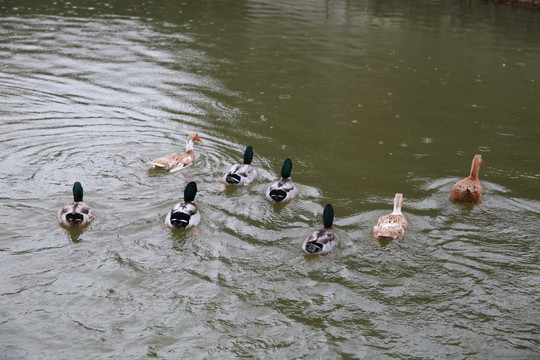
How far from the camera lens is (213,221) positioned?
9.05 metres

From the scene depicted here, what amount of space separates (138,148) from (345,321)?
6523 mm

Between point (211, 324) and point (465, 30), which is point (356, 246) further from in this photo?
point (465, 30)

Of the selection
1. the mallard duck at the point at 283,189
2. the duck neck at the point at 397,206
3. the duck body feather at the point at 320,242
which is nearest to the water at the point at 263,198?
the duck body feather at the point at 320,242

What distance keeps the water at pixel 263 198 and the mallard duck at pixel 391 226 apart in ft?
0.62

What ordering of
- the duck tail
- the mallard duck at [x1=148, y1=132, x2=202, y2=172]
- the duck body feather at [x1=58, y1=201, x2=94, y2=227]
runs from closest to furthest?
the duck body feather at [x1=58, y1=201, x2=94, y2=227] → the duck tail → the mallard duck at [x1=148, y1=132, x2=202, y2=172]

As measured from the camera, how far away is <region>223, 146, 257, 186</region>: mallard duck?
10.1 m

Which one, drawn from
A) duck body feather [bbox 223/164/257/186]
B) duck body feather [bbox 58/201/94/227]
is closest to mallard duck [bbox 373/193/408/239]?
duck body feather [bbox 223/164/257/186]

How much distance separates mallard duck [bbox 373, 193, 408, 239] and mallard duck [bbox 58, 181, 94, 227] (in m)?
4.22

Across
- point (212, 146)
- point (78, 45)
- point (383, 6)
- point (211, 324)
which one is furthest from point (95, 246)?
point (383, 6)

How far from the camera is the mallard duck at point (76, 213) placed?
8.50 m

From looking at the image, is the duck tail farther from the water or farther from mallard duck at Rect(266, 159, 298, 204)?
mallard duck at Rect(266, 159, 298, 204)

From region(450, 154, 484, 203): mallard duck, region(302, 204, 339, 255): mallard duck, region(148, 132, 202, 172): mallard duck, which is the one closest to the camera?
region(302, 204, 339, 255): mallard duck

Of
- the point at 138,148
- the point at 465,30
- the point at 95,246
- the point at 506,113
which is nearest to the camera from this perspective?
the point at 95,246

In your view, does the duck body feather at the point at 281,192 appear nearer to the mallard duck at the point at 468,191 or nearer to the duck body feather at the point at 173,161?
the duck body feather at the point at 173,161
